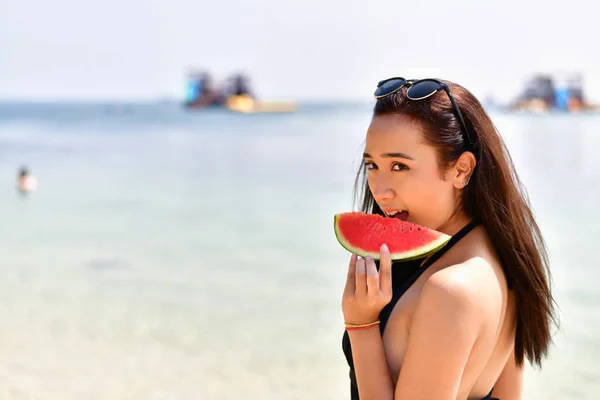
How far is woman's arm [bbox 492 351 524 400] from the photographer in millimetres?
2283

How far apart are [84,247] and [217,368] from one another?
541cm

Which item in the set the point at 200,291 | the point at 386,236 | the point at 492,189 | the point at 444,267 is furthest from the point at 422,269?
the point at 200,291

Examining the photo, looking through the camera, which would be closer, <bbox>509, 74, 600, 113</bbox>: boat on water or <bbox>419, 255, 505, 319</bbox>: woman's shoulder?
<bbox>419, 255, 505, 319</bbox>: woman's shoulder

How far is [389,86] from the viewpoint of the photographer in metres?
2.05

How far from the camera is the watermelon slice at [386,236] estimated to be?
78.0 inches

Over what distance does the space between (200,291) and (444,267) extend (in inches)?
266

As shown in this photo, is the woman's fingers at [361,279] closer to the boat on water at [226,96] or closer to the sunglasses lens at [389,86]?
the sunglasses lens at [389,86]

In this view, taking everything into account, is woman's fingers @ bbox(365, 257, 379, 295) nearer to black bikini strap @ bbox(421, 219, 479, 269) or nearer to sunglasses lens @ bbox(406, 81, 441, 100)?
black bikini strap @ bbox(421, 219, 479, 269)

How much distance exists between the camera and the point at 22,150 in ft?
111

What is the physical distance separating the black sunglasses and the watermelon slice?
11.0 inches

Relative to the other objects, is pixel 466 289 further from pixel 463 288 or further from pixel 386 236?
pixel 386 236

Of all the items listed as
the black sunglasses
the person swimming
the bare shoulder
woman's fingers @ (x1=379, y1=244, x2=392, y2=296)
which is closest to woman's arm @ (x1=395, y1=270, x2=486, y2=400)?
the bare shoulder

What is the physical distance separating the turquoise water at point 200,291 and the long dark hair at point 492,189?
0.50m

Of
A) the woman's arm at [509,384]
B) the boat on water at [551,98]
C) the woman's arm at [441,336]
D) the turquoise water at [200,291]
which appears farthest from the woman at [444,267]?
the boat on water at [551,98]
